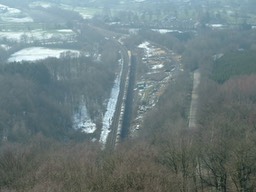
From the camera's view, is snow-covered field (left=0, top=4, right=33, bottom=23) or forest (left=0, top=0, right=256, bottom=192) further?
snow-covered field (left=0, top=4, right=33, bottom=23)

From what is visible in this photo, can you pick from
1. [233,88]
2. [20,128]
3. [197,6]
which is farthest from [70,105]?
[197,6]

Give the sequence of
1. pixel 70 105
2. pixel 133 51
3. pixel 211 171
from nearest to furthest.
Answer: pixel 211 171, pixel 70 105, pixel 133 51

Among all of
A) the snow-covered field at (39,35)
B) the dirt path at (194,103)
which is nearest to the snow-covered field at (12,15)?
the snow-covered field at (39,35)

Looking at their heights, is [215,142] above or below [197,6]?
below

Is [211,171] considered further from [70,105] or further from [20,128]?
[70,105]

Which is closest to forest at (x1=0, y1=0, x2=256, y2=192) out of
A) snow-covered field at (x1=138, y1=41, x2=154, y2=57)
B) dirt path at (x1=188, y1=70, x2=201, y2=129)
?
dirt path at (x1=188, y1=70, x2=201, y2=129)

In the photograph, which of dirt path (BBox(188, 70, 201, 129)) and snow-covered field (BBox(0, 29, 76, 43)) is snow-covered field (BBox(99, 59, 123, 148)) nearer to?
dirt path (BBox(188, 70, 201, 129))
